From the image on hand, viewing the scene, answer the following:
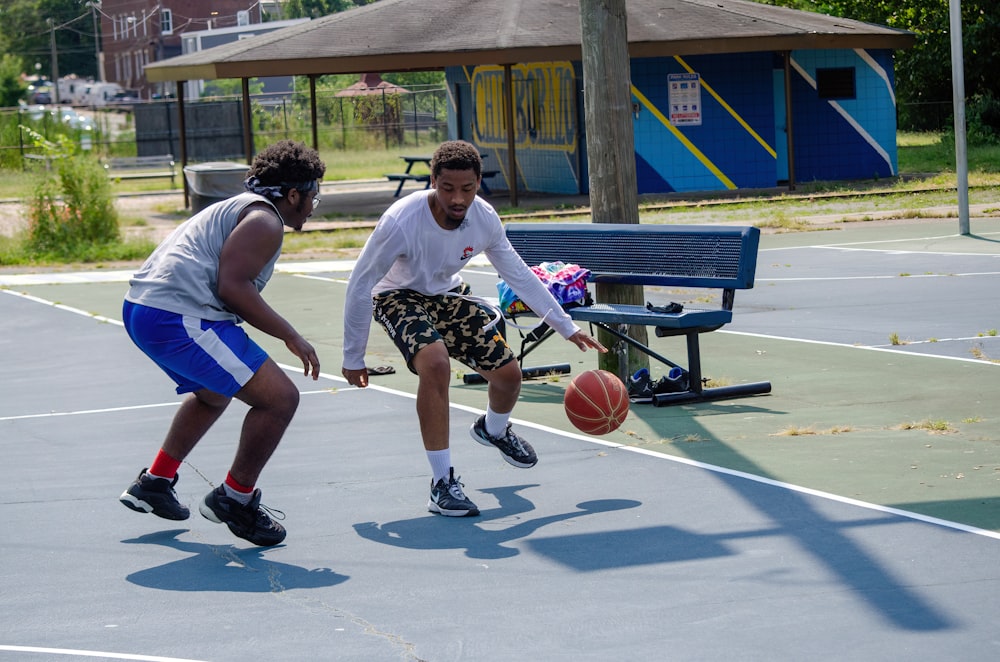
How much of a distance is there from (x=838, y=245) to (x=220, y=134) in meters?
32.8

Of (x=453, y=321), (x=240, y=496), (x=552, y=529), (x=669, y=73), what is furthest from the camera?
(x=669, y=73)

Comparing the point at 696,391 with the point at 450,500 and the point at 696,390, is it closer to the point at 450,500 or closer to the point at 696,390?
the point at 696,390

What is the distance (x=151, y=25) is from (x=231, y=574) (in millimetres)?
102693

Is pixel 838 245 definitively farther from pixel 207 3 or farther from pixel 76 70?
pixel 76 70

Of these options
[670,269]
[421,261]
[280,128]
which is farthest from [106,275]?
[280,128]

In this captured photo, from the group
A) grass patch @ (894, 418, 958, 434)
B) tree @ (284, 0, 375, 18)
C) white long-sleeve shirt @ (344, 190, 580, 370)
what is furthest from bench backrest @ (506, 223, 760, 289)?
tree @ (284, 0, 375, 18)

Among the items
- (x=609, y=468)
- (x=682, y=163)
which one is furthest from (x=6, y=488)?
(x=682, y=163)

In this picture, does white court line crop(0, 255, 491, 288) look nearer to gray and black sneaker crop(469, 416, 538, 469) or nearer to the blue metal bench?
the blue metal bench

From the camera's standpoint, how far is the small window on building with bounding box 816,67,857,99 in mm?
31203

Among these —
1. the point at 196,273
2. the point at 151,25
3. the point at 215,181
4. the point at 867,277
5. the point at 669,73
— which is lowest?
the point at 867,277

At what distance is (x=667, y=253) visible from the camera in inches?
397

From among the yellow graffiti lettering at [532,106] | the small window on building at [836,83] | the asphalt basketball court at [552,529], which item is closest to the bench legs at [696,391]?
the asphalt basketball court at [552,529]

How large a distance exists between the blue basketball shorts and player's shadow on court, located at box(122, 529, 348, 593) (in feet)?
2.38

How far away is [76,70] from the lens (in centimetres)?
12588
